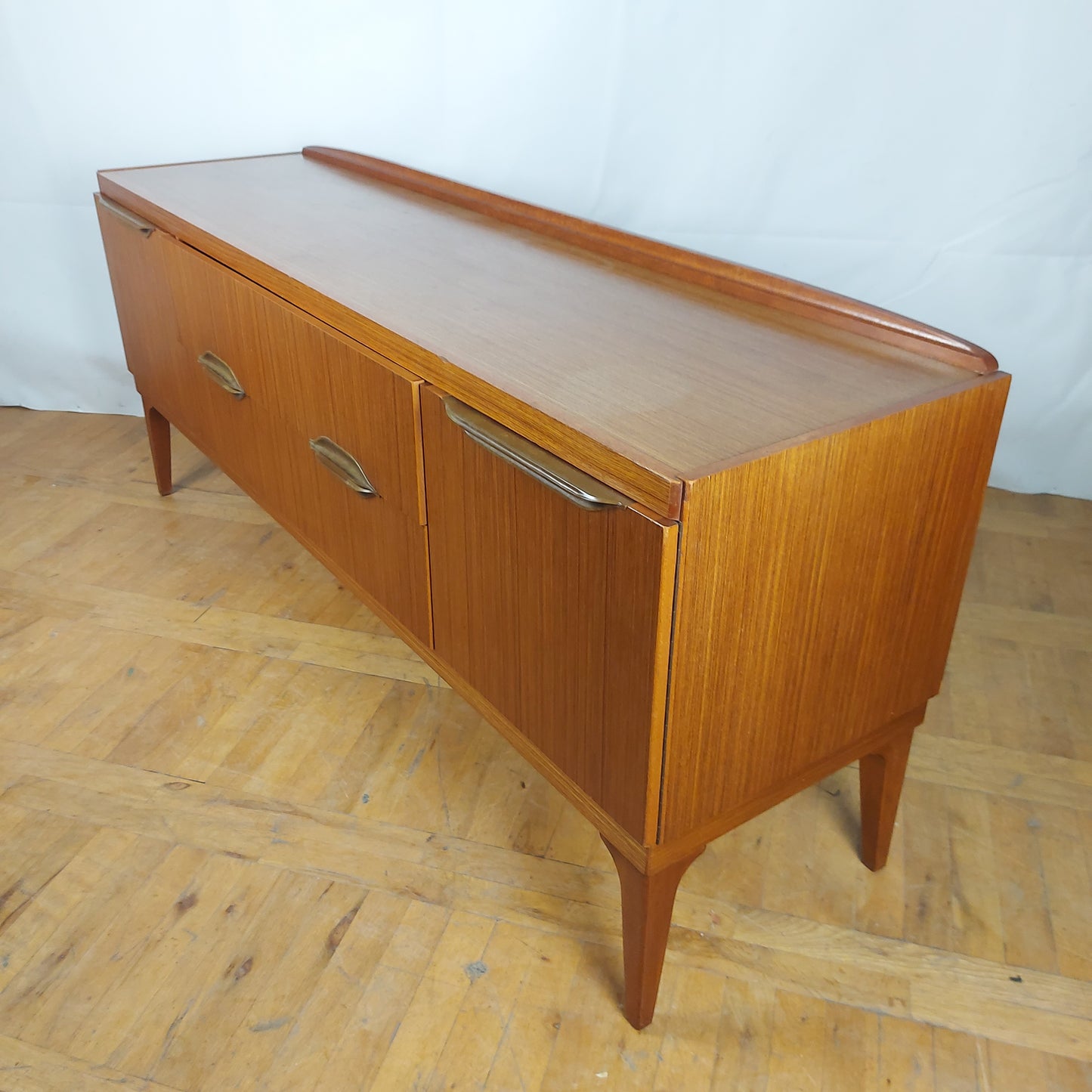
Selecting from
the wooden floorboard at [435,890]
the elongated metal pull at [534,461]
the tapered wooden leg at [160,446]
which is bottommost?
the wooden floorboard at [435,890]

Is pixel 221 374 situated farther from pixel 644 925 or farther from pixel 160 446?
pixel 644 925

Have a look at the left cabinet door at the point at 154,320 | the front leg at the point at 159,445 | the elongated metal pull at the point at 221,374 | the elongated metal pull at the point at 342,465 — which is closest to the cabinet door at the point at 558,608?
the elongated metal pull at the point at 342,465

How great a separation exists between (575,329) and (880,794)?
53 centimetres

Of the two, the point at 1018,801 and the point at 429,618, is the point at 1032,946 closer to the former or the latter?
the point at 1018,801

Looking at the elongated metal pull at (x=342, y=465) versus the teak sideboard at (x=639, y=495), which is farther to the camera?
the elongated metal pull at (x=342, y=465)

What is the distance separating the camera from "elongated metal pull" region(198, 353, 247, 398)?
121 centimetres

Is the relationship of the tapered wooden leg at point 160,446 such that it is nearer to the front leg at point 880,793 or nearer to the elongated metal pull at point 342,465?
the elongated metal pull at point 342,465

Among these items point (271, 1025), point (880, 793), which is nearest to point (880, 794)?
point (880, 793)

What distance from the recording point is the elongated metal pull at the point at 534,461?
691 mm

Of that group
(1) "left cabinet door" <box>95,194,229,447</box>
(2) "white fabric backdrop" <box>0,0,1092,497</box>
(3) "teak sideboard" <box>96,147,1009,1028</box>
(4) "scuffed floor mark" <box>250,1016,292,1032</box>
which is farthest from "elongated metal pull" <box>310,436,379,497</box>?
(2) "white fabric backdrop" <box>0,0,1092,497</box>

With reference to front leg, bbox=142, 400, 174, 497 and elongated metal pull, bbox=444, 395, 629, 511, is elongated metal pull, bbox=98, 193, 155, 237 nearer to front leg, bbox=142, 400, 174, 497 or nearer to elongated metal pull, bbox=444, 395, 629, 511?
front leg, bbox=142, 400, 174, 497

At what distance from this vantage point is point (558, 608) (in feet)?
2.61

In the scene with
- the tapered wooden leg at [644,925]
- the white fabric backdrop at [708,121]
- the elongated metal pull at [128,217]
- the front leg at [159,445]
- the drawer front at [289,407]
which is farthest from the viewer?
the front leg at [159,445]

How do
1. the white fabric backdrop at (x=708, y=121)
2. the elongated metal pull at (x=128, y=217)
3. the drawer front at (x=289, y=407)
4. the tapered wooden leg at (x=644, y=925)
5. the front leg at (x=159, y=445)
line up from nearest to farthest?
the tapered wooden leg at (x=644, y=925) < the drawer front at (x=289, y=407) < the elongated metal pull at (x=128, y=217) < the white fabric backdrop at (x=708, y=121) < the front leg at (x=159, y=445)
